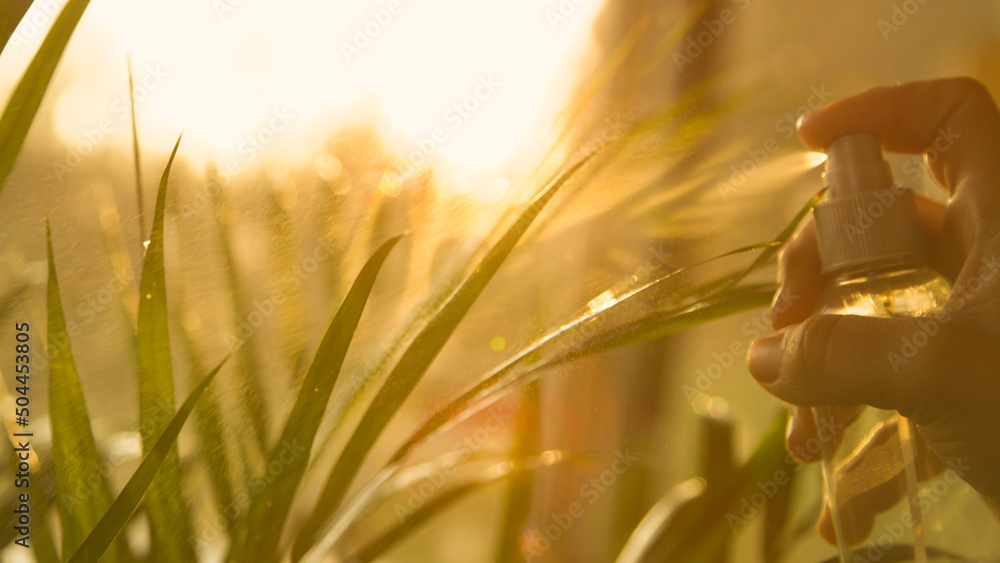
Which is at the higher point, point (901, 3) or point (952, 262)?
point (901, 3)

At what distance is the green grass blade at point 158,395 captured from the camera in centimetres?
27

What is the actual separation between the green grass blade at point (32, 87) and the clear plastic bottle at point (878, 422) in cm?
44

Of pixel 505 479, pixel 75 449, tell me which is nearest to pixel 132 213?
pixel 75 449

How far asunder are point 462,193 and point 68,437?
249 mm

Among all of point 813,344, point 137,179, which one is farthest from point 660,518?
point 137,179

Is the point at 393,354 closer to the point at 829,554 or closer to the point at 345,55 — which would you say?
the point at 345,55

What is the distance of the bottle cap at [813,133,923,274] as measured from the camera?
0.29m

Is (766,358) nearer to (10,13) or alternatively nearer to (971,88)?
(971,88)

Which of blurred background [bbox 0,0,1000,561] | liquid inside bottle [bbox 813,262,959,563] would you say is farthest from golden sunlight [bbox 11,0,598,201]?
liquid inside bottle [bbox 813,262,959,563]

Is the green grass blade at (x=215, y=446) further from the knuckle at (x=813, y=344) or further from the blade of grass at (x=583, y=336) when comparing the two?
the knuckle at (x=813, y=344)

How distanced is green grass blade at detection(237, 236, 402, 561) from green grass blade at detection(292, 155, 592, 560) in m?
0.02

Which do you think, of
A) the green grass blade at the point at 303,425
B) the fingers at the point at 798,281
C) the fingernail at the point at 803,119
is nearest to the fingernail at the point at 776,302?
the fingers at the point at 798,281

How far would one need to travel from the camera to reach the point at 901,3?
1.32 ft

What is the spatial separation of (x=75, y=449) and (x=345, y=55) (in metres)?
0.27
